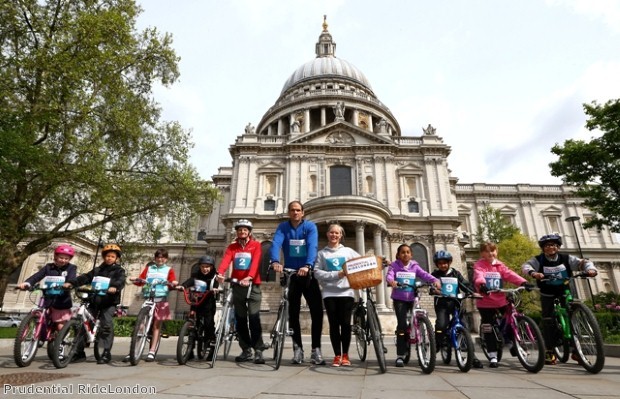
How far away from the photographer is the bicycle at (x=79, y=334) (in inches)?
184

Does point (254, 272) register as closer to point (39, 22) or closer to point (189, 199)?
point (189, 199)

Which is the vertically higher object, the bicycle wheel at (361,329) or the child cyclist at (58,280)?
the child cyclist at (58,280)

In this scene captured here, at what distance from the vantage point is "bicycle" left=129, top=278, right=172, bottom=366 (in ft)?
16.0

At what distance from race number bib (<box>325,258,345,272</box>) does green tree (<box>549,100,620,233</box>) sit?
16.8 meters

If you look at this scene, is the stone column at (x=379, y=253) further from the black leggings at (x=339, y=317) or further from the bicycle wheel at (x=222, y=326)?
the bicycle wheel at (x=222, y=326)

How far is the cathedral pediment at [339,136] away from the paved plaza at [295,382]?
1097 inches

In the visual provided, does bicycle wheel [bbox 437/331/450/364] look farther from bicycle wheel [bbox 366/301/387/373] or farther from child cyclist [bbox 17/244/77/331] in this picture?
child cyclist [bbox 17/244/77/331]

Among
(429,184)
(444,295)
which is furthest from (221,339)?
(429,184)

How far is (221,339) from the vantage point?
16.9ft

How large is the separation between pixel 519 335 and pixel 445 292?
117 centimetres

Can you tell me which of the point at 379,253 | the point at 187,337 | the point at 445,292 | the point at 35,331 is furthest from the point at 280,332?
the point at 379,253

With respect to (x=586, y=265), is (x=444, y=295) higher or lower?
lower

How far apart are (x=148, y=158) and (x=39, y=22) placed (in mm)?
6018

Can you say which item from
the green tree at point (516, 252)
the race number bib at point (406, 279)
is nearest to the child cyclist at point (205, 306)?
the race number bib at point (406, 279)
